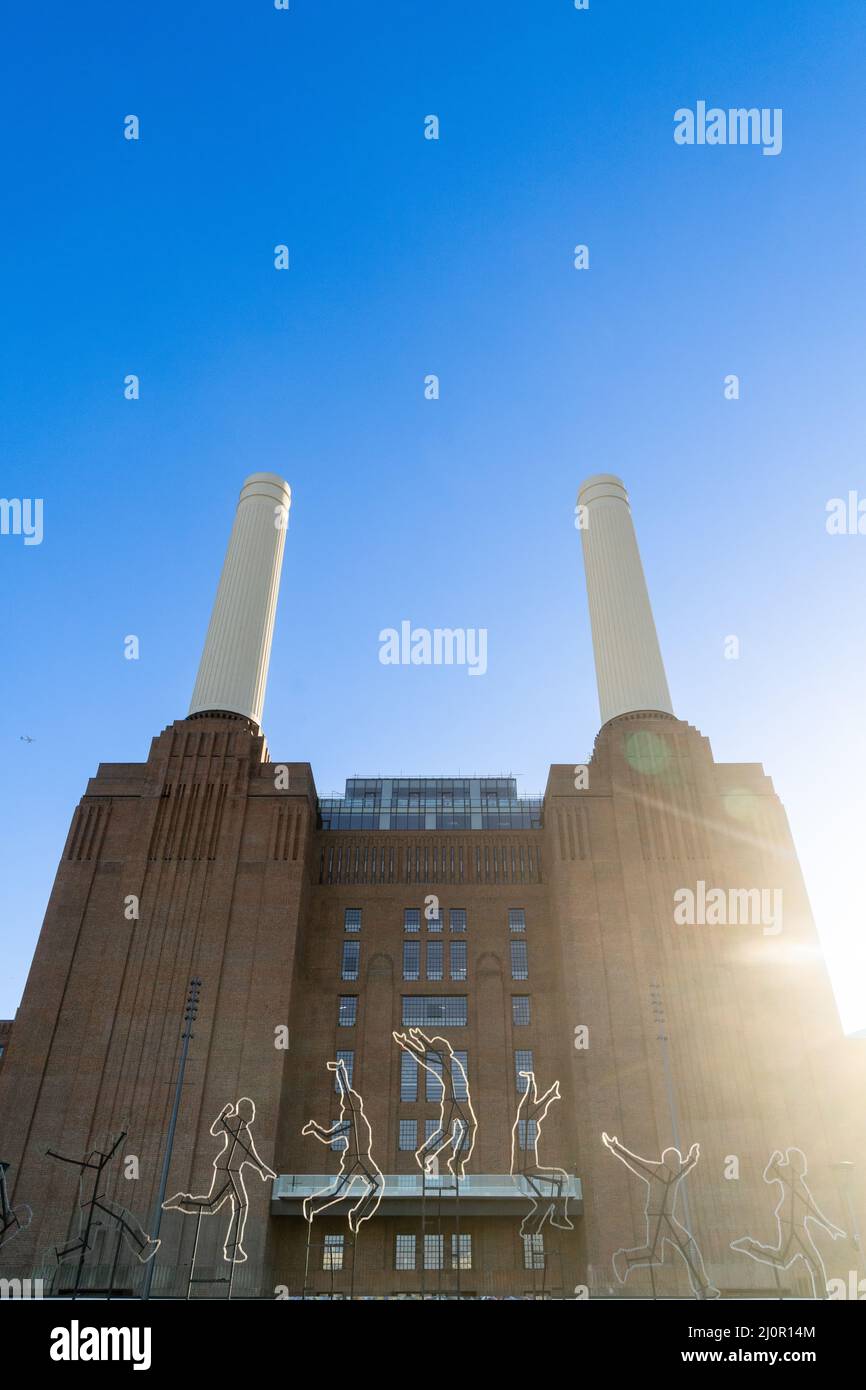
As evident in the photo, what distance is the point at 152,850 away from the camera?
188 feet

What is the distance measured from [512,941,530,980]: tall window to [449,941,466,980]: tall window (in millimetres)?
3205

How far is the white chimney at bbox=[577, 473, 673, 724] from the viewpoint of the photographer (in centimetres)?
6681

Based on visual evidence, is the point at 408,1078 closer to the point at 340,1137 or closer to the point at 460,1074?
the point at 460,1074

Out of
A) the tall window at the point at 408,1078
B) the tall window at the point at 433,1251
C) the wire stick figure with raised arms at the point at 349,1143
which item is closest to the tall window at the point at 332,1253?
the wire stick figure with raised arms at the point at 349,1143

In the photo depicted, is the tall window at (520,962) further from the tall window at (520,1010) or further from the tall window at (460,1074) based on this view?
the tall window at (460,1074)

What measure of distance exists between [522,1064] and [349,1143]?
36.7 feet

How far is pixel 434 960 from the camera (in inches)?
2301

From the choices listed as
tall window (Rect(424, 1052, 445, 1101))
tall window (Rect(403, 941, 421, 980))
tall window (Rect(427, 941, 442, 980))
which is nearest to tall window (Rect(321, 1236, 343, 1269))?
tall window (Rect(424, 1052, 445, 1101))

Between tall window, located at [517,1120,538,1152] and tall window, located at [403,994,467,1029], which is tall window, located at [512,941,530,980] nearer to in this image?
tall window, located at [403,994,467,1029]

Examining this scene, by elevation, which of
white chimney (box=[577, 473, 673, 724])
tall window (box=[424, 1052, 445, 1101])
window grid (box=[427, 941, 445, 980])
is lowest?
tall window (box=[424, 1052, 445, 1101])

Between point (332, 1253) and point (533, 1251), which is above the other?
point (533, 1251)

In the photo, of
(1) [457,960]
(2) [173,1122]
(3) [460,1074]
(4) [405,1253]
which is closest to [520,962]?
(1) [457,960]
